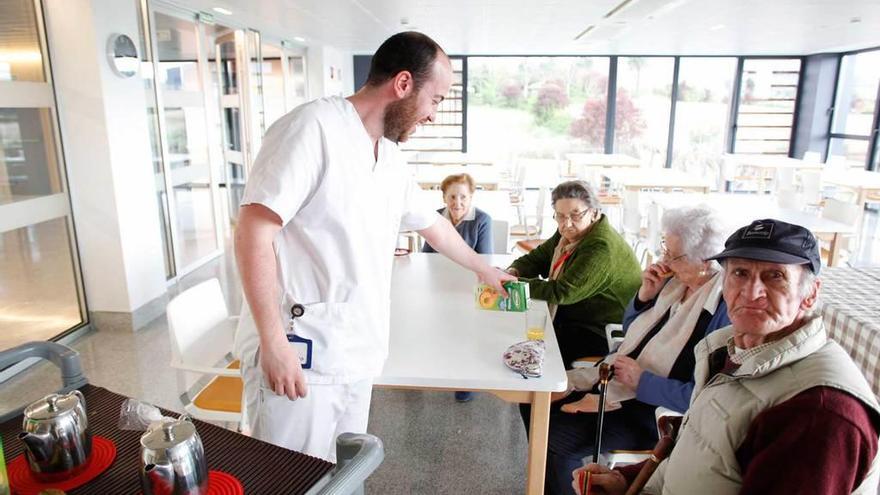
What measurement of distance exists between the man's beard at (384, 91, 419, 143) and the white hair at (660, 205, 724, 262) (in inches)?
37.3

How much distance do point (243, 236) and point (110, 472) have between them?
532 millimetres

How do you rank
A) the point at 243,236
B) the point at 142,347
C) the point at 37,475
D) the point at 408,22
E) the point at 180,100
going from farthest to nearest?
the point at 408,22, the point at 180,100, the point at 142,347, the point at 243,236, the point at 37,475

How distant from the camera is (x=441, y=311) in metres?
2.20

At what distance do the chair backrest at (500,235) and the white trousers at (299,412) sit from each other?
2.29 metres

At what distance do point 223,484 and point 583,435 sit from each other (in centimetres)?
133

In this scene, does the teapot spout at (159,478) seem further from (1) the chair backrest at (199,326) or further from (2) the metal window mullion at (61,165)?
(2) the metal window mullion at (61,165)

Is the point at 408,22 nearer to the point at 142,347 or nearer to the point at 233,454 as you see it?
the point at 142,347

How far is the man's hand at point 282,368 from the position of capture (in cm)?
128

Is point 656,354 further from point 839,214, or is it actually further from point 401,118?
point 839,214

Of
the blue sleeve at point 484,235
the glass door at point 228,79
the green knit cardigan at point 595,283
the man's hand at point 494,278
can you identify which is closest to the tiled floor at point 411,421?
the green knit cardigan at point 595,283

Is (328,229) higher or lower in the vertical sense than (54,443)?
higher

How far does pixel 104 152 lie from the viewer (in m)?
3.59

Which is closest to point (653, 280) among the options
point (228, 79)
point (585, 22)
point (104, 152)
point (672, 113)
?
point (104, 152)

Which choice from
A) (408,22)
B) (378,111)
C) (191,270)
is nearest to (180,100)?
(191,270)
